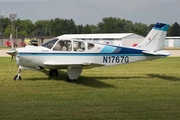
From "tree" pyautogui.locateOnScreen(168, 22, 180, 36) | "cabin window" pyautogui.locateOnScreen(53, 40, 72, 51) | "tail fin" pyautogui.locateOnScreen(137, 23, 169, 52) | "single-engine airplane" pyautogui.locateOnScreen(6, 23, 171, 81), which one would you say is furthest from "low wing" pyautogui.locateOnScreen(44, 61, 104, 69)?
"tree" pyautogui.locateOnScreen(168, 22, 180, 36)

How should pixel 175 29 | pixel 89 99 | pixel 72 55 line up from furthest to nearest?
pixel 175 29, pixel 72 55, pixel 89 99

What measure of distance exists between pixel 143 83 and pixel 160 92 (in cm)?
200

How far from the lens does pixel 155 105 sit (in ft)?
25.4

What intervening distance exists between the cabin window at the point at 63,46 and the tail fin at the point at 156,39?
10.8 feet

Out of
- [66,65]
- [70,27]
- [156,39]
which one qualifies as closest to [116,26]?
[70,27]

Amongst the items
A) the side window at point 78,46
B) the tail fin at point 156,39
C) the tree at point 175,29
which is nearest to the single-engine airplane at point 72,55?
the side window at point 78,46

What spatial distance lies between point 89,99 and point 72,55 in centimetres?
386

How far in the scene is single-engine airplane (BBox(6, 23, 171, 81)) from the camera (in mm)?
11648

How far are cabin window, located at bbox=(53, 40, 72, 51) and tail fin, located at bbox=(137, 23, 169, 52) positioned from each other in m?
3.30

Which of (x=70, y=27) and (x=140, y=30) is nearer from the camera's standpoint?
(x=140, y=30)

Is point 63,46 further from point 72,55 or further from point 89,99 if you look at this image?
point 89,99

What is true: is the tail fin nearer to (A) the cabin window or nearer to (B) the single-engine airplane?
(B) the single-engine airplane

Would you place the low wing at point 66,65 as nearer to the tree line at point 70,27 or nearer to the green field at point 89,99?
the green field at point 89,99

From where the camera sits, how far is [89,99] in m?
8.45
